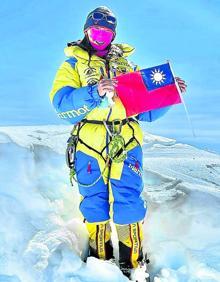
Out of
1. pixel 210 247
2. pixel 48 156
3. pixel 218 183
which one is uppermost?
pixel 48 156

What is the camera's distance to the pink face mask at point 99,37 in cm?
445

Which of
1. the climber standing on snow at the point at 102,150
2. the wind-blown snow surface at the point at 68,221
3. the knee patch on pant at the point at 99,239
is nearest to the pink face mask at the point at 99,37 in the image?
the climber standing on snow at the point at 102,150

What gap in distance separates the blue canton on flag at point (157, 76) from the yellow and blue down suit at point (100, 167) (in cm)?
30

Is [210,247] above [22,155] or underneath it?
underneath

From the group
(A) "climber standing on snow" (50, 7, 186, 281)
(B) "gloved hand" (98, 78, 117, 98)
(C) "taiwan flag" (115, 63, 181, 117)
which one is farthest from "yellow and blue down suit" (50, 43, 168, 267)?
(B) "gloved hand" (98, 78, 117, 98)

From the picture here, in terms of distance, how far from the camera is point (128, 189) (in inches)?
167

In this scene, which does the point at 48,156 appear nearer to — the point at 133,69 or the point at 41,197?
the point at 41,197

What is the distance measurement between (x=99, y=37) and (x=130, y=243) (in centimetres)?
179

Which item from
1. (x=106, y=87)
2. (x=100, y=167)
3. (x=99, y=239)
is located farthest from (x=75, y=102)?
(x=99, y=239)

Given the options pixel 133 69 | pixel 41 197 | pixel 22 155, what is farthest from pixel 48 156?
pixel 133 69

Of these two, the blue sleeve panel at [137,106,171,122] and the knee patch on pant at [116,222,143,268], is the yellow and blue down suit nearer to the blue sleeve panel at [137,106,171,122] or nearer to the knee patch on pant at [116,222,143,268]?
the knee patch on pant at [116,222,143,268]

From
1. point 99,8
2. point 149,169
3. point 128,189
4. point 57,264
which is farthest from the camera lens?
point 149,169

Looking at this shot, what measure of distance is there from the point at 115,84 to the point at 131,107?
384 mm

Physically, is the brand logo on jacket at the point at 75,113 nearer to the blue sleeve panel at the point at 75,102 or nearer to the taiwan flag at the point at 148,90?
the blue sleeve panel at the point at 75,102
